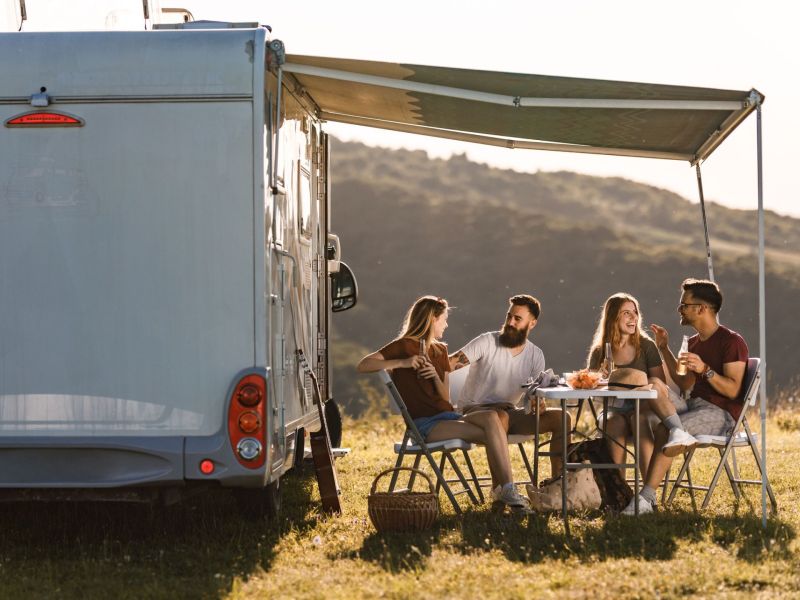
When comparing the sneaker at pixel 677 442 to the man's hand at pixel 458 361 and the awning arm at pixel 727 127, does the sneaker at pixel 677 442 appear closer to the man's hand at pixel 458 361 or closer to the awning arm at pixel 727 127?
the man's hand at pixel 458 361

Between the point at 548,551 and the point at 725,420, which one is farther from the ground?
the point at 725,420

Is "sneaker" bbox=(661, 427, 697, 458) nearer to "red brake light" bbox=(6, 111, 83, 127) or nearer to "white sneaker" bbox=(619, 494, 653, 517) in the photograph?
"white sneaker" bbox=(619, 494, 653, 517)

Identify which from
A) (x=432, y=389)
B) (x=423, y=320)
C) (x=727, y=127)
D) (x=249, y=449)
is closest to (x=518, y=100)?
(x=727, y=127)

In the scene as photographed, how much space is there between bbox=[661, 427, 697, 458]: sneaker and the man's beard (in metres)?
1.12

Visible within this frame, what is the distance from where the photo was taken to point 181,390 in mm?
5414

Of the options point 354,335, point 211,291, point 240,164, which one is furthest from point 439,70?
point 354,335

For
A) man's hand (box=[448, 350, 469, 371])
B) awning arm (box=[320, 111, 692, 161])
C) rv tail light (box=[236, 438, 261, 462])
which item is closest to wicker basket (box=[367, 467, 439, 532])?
rv tail light (box=[236, 438, 261, 462])

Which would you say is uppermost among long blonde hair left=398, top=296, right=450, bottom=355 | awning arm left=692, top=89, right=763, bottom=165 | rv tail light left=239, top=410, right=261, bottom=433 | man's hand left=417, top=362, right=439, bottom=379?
awning arm left=692, top=89, right=763, bottom=165

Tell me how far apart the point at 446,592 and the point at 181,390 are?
145 centimetres

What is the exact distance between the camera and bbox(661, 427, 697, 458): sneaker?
6.71 m

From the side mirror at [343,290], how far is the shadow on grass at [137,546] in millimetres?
1740

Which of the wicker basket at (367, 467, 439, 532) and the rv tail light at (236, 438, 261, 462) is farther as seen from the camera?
the wicker basket at (367, 467, 439, 532)

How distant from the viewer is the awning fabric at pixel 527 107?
19.2 ft

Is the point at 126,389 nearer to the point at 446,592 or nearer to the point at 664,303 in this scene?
A: the point at 446,592
